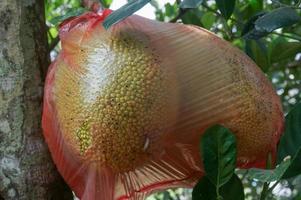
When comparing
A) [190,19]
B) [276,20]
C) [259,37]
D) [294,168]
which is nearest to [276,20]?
[276,20]

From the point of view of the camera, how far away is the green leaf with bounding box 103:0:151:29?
70 centimetres

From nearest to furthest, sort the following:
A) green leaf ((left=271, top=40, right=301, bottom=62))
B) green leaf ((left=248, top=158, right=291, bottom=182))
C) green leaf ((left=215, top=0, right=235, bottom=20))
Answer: green leaf ((left=248, top=158, right=291, bottom=182)), green leaf ((left=215, top=0, right=235, bottom=20)), green leaf ((left=271, top=40, right=301, bottom=62))

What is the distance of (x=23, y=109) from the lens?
84 cm

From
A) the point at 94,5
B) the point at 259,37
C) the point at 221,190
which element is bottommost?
the point at 221,190

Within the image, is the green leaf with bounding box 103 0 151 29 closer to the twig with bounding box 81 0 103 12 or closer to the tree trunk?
the twig with bounding box 81 0 103 12

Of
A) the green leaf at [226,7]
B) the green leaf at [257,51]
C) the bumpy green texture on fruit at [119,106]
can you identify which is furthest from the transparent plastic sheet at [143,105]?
the green leaf at [257,51]

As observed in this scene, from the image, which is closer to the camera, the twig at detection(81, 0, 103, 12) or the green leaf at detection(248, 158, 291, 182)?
the green leaf at detection(248, 158, 291, 182)

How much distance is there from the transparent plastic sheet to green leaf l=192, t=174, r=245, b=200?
0.04m

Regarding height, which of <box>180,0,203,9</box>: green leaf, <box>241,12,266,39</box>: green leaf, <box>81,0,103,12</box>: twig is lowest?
<box>241,12,266,39</box>: green leaf

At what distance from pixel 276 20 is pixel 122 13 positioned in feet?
0.87

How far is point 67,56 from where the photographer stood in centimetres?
79

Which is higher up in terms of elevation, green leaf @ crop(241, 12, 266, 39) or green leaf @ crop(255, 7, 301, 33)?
green leaf @ crop(255, 7, 301, 33)

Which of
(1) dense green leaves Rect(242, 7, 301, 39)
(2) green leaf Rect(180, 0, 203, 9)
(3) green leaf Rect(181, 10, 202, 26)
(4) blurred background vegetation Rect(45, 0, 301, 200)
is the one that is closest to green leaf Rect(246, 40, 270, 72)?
(4) blurred background vegetation Rect(45, 0, 301, 200)

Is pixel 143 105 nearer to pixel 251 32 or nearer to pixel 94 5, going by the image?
pixel 94 5
